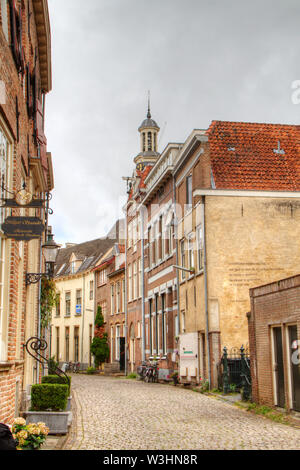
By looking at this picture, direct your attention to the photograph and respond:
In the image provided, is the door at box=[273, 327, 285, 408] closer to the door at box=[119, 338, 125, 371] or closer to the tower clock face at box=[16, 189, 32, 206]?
the tower clock face at box=[16, 189, 32, 206]

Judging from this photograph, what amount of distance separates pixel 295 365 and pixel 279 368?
1.00m

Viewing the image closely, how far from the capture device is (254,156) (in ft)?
74.1

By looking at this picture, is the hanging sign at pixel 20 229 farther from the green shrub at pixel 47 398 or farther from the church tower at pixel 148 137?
the church tower at pixel 148 137

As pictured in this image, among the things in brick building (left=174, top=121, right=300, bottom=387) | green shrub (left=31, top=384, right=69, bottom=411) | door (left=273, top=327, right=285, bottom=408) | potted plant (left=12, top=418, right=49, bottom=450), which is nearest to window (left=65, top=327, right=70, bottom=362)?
brick building (left=174, top=121, right=300, bottom=387)

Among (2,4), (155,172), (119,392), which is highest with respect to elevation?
(155,172)

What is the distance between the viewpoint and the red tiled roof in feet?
70.5

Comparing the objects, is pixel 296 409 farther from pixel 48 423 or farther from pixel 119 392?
pixel 119 392

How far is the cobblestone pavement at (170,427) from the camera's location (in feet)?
30.7

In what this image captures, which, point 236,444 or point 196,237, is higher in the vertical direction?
point 196,237

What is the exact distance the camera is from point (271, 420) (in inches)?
483

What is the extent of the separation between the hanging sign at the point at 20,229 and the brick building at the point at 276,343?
644cm

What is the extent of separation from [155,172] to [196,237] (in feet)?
30.0

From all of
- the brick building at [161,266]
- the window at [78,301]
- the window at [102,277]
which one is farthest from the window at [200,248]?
the window at [78,301]

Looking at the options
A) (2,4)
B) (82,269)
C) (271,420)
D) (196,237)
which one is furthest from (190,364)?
(82,269)
